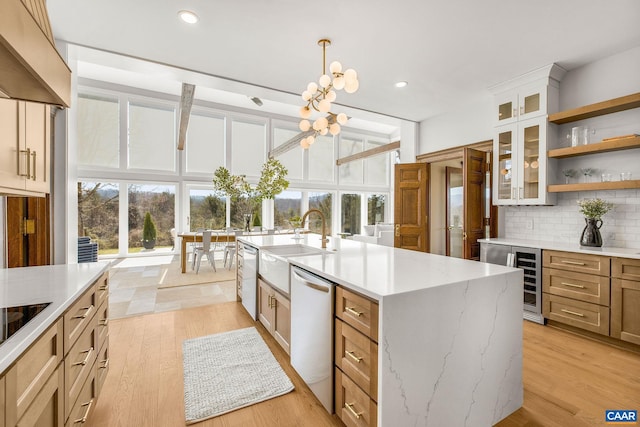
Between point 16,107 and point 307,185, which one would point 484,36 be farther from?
point 307,185

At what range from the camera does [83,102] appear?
22.4 feet

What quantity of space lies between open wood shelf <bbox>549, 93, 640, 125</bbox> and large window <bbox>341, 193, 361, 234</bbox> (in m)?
7.18

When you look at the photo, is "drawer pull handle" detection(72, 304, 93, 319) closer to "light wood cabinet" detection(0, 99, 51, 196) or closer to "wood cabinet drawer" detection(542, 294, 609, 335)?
"light wood cabinet" detection(0, 99, 51, 196)

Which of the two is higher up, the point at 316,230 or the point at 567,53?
the point at 567,53

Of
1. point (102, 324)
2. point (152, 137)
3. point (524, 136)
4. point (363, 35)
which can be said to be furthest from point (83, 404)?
point (152, 137)

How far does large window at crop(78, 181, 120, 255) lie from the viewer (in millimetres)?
6844

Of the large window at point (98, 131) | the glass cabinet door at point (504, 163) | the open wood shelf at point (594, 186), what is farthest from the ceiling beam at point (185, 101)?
the open wood shelf at point (594, 186)

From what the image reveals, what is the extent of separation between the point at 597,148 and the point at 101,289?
4.54 meters

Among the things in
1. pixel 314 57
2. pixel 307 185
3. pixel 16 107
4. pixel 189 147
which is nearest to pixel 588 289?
pixel 314 57

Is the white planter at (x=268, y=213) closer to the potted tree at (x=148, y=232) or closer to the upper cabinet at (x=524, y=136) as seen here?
the potted tree at (x=148, y=232)

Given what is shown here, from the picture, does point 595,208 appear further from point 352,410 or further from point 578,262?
point 352,410

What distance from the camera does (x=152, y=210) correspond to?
7.51 metres

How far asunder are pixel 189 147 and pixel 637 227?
867 centimetres

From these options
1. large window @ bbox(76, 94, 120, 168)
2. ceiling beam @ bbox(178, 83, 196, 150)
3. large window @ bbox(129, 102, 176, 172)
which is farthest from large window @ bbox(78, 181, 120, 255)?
ceiling beam @ bbox(178, 83, 196, 150)
